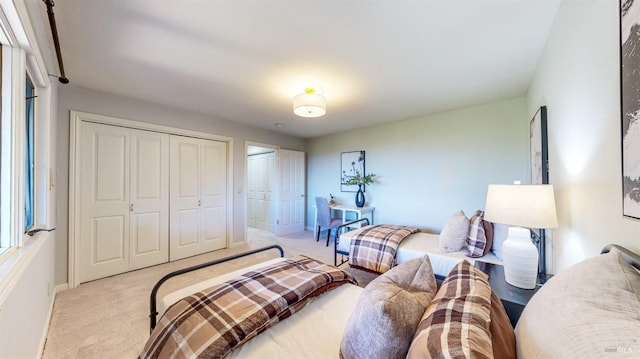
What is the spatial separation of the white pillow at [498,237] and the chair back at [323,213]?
2717 mm

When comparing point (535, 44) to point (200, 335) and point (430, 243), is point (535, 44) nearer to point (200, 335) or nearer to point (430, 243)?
point (430, 243)

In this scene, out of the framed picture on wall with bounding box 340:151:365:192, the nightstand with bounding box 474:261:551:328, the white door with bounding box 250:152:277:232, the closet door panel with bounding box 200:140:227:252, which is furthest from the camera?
the white door with bounding box 250:152:277:232

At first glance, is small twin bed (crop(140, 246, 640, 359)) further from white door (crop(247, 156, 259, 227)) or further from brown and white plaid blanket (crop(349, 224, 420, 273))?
white door (crop(247, 156, 259, 227))

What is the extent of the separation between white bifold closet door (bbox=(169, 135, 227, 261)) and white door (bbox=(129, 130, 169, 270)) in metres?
0.10

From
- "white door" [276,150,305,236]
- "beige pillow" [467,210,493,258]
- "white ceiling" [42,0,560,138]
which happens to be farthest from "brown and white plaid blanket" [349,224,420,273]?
"white door" [276,150,305,236]

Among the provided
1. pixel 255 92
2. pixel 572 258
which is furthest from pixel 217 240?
pixel 572 258

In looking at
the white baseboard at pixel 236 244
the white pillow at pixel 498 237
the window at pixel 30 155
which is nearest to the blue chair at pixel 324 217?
the white baseboard at pixel 236 244

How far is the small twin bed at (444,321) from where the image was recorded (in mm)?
529

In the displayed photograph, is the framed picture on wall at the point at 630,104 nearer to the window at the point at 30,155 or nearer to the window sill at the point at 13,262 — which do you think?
the window sill at the point at 13,262

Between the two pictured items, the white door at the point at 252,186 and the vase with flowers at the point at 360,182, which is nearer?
the vase with flowers at the point at 360,182

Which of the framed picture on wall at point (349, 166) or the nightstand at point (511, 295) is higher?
the framed picture on wall at point (349, 166)

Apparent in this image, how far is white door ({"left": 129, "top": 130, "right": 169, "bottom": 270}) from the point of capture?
10.3 feet

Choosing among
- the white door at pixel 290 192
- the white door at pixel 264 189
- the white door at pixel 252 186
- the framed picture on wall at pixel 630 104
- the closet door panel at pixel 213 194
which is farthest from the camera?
the white door at pixel 252 186

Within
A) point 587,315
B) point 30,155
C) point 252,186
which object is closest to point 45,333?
point 30,155
